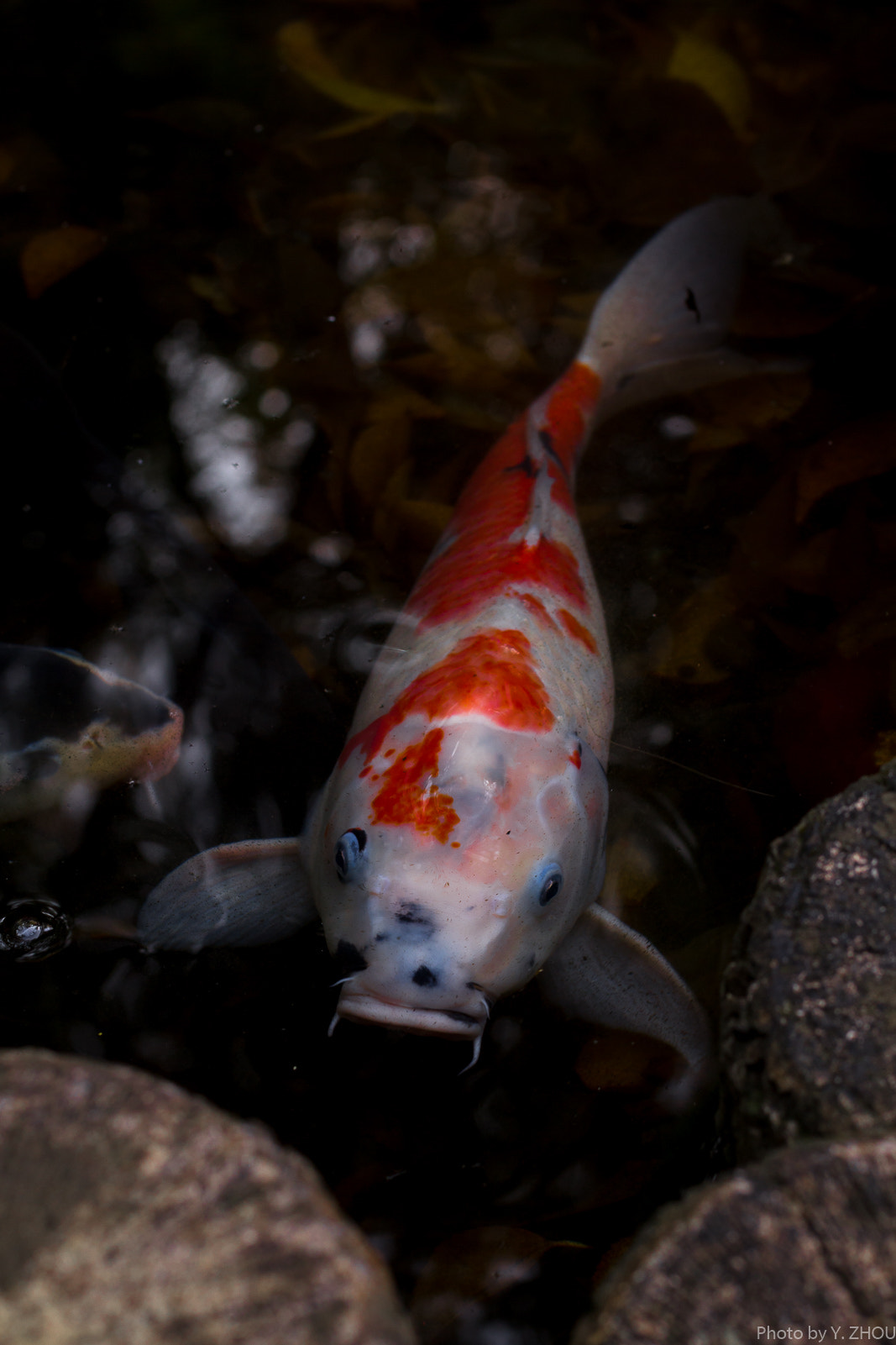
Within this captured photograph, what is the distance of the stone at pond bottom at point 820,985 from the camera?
1.44 meters

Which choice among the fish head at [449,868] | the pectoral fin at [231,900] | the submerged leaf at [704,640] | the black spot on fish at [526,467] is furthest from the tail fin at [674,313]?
the pectoral fin at [231,900]

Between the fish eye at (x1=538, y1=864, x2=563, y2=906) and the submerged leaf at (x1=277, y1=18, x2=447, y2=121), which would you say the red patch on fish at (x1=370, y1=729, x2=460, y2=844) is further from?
the submerged leaf at (x1=277, y1=18, x2=447, y2=121)

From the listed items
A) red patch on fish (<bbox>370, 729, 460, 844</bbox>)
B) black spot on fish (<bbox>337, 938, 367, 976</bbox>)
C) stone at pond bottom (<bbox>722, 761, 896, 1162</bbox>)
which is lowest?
black spot on fish (<bbox>337, 938, 367, 976</bbox>)

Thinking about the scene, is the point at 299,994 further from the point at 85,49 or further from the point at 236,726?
the point at 85,49

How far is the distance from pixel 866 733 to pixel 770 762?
29 cm

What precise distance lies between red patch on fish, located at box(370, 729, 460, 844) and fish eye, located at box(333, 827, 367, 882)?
5 centimetres

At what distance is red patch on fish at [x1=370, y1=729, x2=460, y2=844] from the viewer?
2.17 meters

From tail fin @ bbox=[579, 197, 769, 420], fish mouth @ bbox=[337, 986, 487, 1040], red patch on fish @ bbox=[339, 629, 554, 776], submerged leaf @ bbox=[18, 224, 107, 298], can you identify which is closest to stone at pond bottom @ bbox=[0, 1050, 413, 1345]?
fish mouth @ bbox=[337, 986, 487, 1040]

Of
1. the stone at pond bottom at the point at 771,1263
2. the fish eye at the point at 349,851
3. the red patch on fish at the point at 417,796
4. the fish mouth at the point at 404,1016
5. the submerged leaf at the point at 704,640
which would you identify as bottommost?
the submerged leaf at the point at 704,640

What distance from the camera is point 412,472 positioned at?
148 inches

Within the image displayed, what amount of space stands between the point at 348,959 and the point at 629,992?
0.76m

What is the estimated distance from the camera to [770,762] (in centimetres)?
296

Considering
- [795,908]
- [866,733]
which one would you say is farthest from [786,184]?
[795,908]

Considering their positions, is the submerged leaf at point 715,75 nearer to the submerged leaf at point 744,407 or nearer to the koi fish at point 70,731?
the submerged leaf at point 744,407
